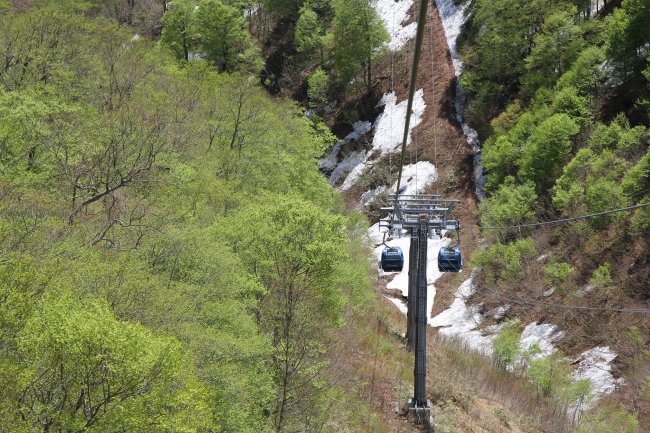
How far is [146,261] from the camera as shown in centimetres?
1877

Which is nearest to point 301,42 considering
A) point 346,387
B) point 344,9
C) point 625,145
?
point 344,9

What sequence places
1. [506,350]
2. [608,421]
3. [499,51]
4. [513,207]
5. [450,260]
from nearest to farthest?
[450,260] → [608,421] → [506,350] → [513,207] → [499,51]

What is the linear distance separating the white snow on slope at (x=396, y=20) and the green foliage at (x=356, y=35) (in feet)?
14.4

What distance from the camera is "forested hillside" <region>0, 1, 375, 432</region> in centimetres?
1200

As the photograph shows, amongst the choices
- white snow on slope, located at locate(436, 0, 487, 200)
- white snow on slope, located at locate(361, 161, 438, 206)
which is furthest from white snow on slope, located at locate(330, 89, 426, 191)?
white snow on slope, located at locate(436, 0, 487, 200)

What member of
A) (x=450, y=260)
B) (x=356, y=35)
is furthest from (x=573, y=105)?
(x=450, y=260)

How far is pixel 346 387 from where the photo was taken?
2459 centimetres

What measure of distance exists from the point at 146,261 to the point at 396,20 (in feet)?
179

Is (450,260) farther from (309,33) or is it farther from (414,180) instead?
(309,33)

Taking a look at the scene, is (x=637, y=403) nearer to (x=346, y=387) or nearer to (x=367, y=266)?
(x=346, y=387)

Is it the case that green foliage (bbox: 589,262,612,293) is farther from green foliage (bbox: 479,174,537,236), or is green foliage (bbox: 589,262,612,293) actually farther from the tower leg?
the tower leg

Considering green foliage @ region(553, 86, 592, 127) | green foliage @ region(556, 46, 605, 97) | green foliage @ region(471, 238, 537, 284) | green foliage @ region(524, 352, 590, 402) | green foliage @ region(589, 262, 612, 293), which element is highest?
green foliage @ region(556, 46, 605, 97)

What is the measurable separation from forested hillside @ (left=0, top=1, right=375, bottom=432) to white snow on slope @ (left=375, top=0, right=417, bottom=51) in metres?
31.3

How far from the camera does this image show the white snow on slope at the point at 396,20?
62.9 metres
